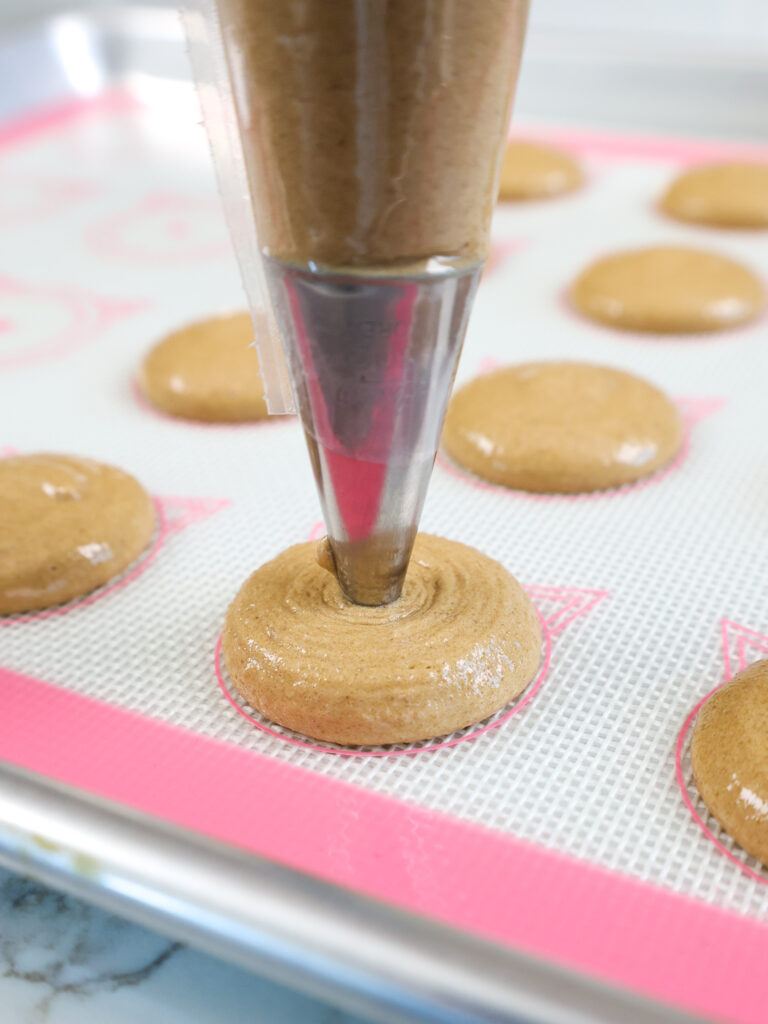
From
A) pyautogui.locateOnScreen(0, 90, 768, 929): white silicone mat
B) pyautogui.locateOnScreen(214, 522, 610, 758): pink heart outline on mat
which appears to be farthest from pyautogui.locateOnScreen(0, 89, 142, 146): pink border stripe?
pyautogui.locateOnScreen(214, 522, 610, 758): pink heart outline on mat

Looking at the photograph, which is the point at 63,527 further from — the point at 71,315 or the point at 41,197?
the point at 41,197

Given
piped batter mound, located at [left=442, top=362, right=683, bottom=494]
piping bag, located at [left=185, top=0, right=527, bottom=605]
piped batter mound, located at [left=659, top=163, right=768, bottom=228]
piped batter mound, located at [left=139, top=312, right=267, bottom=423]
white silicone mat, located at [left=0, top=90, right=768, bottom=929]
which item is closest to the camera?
piping bag, located at [left=185, top=0, right=527, bottom=605]

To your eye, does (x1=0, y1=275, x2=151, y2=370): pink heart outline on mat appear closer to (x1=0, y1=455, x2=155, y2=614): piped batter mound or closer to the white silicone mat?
the white silicone mat

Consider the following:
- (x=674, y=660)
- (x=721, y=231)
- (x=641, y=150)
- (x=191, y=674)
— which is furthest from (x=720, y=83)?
(x=191, y=674)

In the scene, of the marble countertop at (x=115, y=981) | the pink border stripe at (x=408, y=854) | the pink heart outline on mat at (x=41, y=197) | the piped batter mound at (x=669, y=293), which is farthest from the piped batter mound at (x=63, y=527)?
the pink heart outline on mat at (x=41, y=197)

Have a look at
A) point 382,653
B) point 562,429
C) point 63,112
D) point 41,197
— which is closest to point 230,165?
point 382,653

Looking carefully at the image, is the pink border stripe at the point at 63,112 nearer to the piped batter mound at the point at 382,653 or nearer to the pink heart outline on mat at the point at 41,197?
the pink heart outline on mat at the point at 41,197

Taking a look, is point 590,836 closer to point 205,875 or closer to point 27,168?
point 205,875
